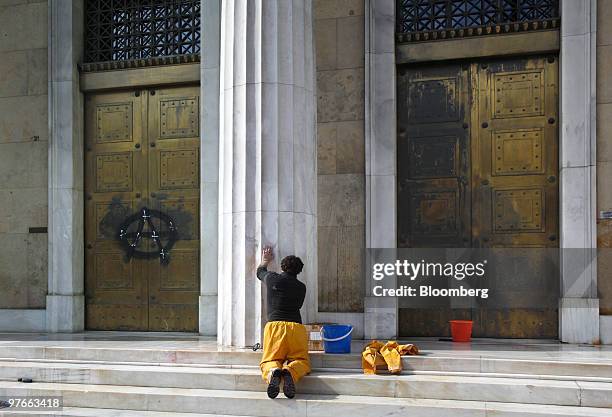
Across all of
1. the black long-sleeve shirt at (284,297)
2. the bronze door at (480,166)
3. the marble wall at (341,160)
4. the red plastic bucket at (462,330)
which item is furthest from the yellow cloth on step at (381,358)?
the bronze door at (480,166)

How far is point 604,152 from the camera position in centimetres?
1042

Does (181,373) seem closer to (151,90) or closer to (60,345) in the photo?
(60,345)

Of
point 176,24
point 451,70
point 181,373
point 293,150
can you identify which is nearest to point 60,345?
point 181,373

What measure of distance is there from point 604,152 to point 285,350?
6108 millimetres

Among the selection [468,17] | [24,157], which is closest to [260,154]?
[468,17]

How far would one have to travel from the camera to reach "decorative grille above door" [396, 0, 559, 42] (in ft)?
36.2

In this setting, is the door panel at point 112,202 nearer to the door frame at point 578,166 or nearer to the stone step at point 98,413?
the stone step at point 98,413

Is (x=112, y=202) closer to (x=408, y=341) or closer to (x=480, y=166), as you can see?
(x=408, y=341)

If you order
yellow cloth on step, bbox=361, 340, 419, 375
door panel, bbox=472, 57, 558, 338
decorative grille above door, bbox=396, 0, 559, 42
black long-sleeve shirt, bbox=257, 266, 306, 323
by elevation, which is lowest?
yellow cloth on step, bbox=361, 340, 419, 375

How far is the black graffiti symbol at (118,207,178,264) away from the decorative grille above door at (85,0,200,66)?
2.97 meters

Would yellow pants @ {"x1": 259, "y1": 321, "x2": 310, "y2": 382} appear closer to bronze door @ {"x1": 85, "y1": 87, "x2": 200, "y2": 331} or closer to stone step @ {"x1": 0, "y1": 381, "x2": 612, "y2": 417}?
stone step @ {"x1": 0, "y1": 381, "x2": 612, "y2": 417}

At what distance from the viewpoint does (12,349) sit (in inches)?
388

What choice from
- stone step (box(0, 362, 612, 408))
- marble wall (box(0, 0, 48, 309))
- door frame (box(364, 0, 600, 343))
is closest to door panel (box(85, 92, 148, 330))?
marble wall (box(0, 0, 48, 309))

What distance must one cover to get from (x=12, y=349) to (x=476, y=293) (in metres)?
7.45
